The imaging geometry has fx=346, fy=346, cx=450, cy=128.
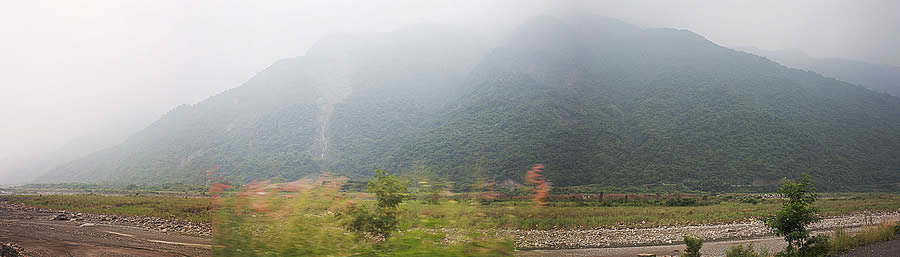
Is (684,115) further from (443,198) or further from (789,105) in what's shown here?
(443,198)

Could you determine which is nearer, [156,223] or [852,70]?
[156,223]

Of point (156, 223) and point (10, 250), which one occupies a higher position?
point (10, 250)

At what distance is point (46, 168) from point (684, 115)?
20143 cm

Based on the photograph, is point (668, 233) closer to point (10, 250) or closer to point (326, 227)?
point (326, 227)

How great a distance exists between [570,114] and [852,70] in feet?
351

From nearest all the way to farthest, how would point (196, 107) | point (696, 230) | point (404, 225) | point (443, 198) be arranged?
point (404, 225) → point (443, 198) → point (696, 230) → point (196, 107)

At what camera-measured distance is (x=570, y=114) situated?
51188 mm

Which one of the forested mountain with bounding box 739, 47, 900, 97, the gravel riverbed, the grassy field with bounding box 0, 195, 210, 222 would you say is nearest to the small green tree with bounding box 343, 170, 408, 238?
the gravel riverbed

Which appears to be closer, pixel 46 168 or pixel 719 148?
pixel 719 148

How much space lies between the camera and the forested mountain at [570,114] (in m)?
45.5

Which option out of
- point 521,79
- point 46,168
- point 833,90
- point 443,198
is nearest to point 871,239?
point 443,198

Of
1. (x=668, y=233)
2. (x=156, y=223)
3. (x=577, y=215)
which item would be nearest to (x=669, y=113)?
(x=668, y=233)

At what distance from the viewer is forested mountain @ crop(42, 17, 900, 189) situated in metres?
45.5

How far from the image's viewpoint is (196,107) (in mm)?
105000
